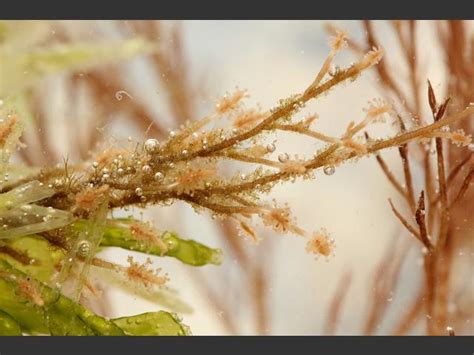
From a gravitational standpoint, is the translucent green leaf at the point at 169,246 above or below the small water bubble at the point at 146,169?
below

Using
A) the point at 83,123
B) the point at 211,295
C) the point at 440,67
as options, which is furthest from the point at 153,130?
the point at 440,67

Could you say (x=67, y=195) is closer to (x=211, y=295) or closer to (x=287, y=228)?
(x=287, y=228)

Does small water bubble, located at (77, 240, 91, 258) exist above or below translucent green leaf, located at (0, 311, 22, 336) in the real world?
above

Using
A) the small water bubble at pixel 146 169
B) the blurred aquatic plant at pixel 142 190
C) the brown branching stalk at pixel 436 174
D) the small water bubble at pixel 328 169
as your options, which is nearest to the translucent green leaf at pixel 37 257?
the blurred aquatic plant at pixel 142 190

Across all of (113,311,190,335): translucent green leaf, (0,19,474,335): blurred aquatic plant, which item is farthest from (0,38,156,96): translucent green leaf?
(113,311,190,335): translucent green leaf

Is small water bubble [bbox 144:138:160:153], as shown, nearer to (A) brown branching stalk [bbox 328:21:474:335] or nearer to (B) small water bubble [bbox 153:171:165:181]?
(B) small water bubble [bbox 153:171:165:181]

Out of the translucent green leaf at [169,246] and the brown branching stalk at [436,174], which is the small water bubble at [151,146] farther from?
the brown branching stalk at [436,174]

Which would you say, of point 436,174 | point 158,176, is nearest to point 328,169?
point 158,176

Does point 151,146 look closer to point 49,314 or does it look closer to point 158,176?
point 158,176
